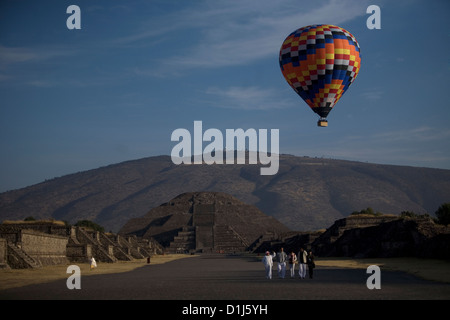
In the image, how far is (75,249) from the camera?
59969mm

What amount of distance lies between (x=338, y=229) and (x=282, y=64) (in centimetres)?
3387

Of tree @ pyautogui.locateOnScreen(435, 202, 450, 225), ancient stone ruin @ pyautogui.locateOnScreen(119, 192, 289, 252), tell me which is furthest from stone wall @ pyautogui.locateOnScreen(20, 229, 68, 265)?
ancient stone ruin @ pyautogui.locateOnScreen(119, 192, 289, 252)

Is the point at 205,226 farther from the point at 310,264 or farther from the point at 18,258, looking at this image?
the point at 310,264

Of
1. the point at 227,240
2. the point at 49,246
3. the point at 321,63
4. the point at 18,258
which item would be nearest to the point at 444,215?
the point at 321,63

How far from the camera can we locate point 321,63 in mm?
56844

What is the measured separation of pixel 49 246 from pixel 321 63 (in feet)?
93.4

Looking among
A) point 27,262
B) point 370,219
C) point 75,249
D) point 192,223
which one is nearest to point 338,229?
point 370,219

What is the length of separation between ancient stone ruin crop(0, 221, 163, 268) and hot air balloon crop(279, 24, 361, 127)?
2531 cm

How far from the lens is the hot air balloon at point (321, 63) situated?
57.0 meters

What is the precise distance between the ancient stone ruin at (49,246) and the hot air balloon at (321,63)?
2531 centimetres

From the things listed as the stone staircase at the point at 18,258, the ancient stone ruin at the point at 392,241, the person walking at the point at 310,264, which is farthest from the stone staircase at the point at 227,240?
the person walking at the point at 310,264

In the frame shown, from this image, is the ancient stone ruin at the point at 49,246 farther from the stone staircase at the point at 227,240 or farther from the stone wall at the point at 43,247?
the stone staircase at the point at 227,240

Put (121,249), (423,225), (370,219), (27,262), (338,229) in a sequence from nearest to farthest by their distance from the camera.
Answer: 1. (27,262)
2. (423,225)
3. (121,249)
4. (338,229)
5. (370,219)
